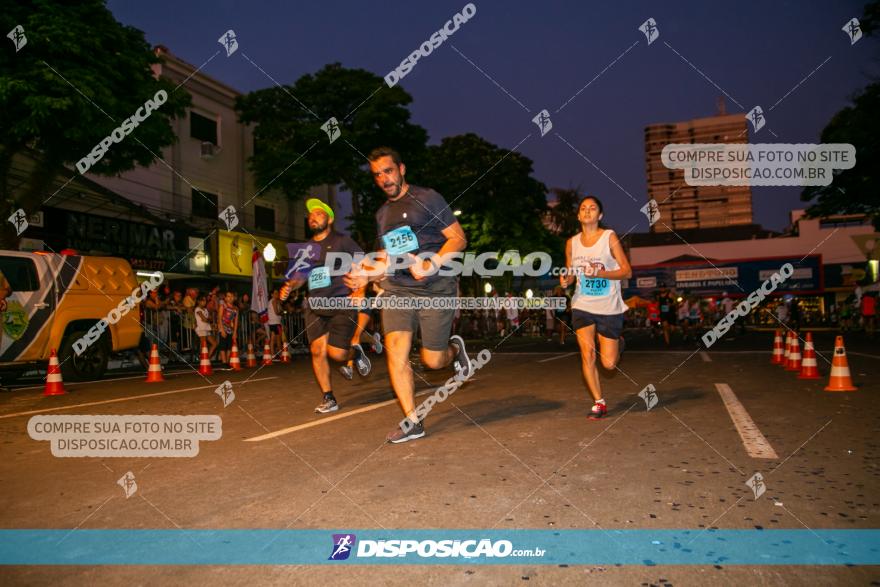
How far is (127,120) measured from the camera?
49.8 ft

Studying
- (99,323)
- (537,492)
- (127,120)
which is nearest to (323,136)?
(127,120)

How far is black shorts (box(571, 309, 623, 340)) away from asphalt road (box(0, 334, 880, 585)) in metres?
0.53

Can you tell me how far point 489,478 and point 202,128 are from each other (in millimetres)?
28864

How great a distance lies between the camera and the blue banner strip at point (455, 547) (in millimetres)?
2553

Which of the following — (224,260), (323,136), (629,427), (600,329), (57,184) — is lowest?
(629,427)

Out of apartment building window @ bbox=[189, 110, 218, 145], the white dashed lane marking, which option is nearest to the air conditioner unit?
apartment building window @ bbox=[189, 110, 218, 145]

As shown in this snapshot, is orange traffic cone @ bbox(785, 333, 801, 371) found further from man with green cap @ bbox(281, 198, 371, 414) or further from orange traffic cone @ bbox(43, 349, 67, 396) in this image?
orange traffic cone @ bbox(43, 349, 67, 396)

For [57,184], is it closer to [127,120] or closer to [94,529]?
[127,120]

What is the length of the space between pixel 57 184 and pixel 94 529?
2128 centimetres

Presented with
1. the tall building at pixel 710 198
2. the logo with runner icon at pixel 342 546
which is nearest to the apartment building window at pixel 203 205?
the logo with runner icon at pixel 342 546

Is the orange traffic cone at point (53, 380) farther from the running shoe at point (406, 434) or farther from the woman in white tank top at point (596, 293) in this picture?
the woman in white tank top at point (596, 293)

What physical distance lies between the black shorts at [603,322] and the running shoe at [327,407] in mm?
2545

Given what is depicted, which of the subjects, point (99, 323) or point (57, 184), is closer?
point (99, 323)

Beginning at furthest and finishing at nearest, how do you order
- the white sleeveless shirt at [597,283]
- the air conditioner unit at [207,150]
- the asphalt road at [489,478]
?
1. the air conditioner unit at [207,150]
2. the white sleeveless shirt at [597,283]
3. the asphalt road at [489,478]
